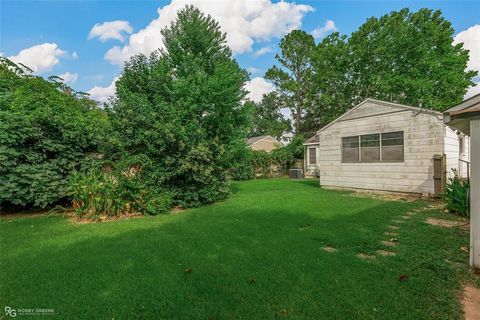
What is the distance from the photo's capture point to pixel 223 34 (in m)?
11.3

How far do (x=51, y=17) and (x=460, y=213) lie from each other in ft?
41.2

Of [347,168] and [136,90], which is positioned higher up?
[136,90]

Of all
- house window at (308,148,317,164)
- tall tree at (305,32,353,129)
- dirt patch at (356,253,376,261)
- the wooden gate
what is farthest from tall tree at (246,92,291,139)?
dirt patch at (356,253,376,261)

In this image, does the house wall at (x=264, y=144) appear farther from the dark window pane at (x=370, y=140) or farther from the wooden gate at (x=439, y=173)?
the wooden gate at (x=439, y=173)

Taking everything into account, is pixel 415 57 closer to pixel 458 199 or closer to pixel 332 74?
pixel 332 74

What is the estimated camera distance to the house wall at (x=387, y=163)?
8344mm

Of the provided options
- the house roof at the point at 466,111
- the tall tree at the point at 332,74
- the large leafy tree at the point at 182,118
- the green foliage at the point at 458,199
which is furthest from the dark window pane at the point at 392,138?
the tall tree at the point at 332,74

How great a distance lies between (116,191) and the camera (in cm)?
657

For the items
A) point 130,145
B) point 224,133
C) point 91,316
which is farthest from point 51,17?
point 91,316

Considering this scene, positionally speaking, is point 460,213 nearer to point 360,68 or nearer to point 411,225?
point 411,225

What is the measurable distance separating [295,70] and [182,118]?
23.9 metres

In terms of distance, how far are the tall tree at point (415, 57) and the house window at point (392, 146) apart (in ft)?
52.8

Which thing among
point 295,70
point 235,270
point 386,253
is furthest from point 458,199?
point 295,70

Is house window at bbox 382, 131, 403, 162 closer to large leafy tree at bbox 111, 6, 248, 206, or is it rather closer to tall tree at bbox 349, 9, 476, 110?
large leafy tree at bbox 111, 6, 248, 206
